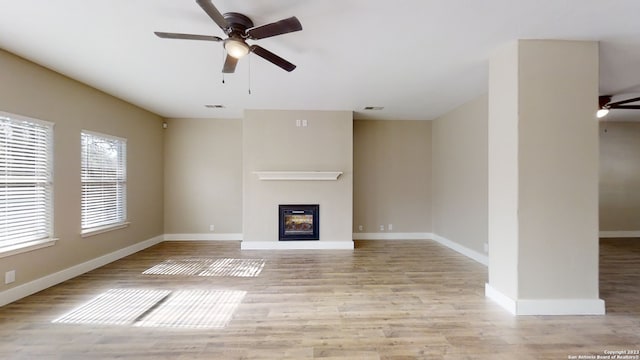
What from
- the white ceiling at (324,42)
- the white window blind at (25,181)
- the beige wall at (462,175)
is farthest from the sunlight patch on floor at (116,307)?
the beige wall at (462,175)

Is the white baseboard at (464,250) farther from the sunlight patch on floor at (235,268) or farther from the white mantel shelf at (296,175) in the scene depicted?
the sunlight patch on floor at (235,268)

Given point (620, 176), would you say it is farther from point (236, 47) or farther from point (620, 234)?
point (236, 47)

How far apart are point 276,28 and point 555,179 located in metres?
2.99

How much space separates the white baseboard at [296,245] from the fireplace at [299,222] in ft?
0.32

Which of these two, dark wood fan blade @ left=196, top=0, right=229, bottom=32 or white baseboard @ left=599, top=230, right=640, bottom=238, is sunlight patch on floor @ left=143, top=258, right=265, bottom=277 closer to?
dark wood fan blade @ left=196, top=0, right=229, bottom=32

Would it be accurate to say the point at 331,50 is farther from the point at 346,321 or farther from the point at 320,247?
the point at 320,247

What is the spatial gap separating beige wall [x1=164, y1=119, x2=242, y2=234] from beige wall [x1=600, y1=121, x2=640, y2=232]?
8.45 meters

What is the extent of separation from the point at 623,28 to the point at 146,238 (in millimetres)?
7361

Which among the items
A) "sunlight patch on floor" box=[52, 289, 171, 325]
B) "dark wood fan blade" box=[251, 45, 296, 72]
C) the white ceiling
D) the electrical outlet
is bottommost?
"sunlight patch on floor" box=[52, 289, 171, 325]

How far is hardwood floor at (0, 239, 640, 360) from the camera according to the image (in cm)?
220

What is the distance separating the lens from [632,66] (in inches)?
130

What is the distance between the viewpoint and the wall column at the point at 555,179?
2.75 m

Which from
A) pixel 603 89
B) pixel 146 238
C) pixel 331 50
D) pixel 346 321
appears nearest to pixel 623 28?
pixel 603 89

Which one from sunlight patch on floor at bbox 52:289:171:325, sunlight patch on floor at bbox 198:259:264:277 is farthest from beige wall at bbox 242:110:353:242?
sunlight patch on floor at bbox 52:289:171:325
